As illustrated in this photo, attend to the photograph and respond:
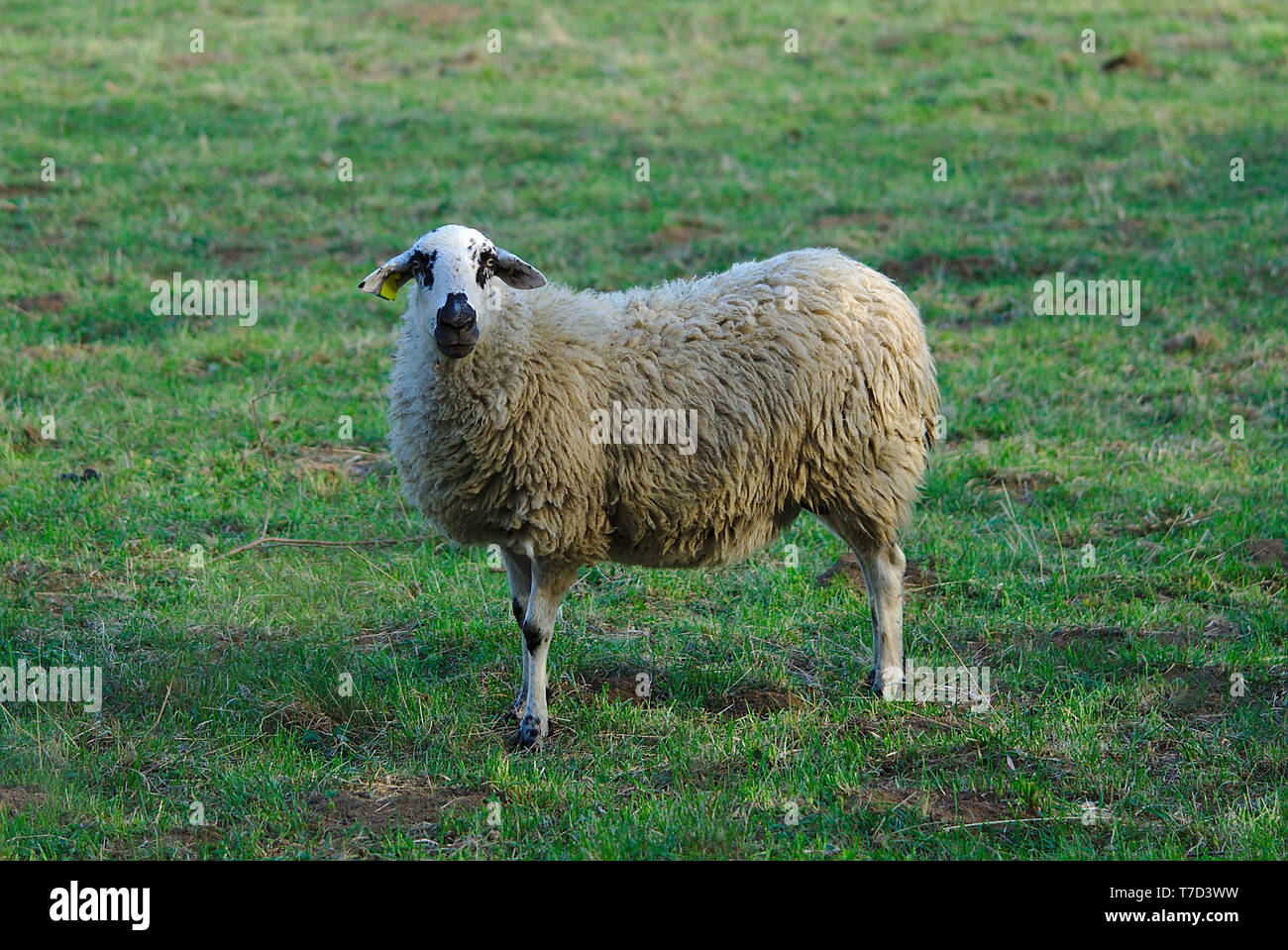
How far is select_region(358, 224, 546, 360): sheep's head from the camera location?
4965 millimetres

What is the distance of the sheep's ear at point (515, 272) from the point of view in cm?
525

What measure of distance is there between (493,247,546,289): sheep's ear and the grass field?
5.59 ft

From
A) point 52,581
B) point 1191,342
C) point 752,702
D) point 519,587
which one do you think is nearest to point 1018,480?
point 1191,342

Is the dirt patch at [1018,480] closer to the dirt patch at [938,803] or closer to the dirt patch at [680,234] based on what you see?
the dirt patch at [938,803]

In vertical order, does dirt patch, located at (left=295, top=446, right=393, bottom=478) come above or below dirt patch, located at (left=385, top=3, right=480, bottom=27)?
below

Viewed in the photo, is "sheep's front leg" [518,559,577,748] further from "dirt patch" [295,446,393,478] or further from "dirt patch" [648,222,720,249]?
"dirt patch" [648,222,720,249]

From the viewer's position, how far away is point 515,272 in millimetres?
5305

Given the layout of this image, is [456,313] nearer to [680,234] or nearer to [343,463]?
[343,463]

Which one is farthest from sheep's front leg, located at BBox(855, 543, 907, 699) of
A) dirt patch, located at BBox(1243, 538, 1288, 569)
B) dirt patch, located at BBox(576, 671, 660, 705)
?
dirt patch, located at BBox(1243, 538, 1288, 569)

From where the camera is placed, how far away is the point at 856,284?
5793 millimetres

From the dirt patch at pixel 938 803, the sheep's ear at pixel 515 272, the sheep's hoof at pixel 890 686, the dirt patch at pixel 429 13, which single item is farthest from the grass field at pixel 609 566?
the sheep's ear at pixel 515 272

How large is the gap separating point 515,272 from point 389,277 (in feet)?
1.65

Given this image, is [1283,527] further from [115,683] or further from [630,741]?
[115,683]
